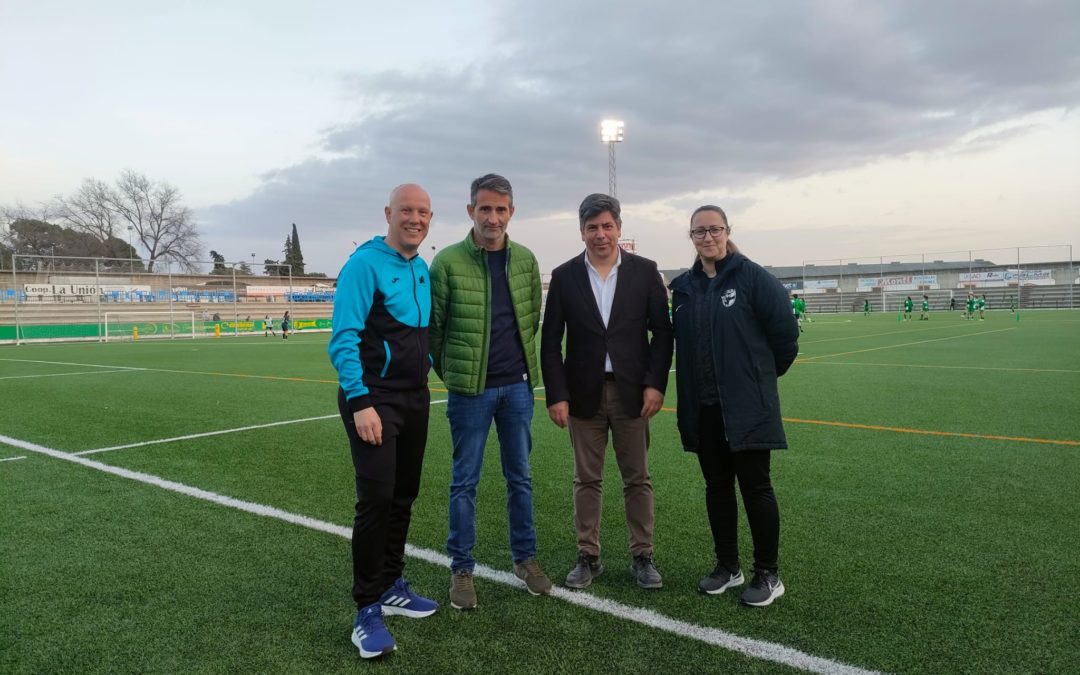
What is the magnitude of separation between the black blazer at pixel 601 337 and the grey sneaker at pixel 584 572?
0.72m

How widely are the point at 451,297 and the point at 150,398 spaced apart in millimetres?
9159

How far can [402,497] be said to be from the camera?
3.25m

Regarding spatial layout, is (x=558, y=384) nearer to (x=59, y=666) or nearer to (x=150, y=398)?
(x=59, y=666)

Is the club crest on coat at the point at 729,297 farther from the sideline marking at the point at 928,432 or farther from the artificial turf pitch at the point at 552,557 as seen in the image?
the sideline marking at the point at 928,432

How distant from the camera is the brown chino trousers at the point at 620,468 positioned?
3598 millimetres

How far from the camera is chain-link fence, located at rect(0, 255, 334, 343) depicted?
113 feet

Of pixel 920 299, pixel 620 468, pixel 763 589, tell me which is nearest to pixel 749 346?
pixel 620 468

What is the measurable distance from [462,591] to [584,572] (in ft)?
2.04

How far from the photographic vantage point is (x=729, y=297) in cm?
336

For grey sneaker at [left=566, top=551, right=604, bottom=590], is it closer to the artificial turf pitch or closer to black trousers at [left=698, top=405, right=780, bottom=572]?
the artificial turf pitch

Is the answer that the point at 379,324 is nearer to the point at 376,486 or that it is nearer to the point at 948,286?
the point at 376,486

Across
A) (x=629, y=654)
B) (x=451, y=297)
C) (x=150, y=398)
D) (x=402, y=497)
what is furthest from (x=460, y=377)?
(x=150, y=398)

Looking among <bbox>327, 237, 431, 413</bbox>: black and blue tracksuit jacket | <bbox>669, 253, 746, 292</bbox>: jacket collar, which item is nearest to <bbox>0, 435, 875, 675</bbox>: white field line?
A: <bbox>327, 237, 431, 413</bbox>: black and blue tracksuit jacket

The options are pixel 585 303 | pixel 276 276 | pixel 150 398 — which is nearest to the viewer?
pixel 585 303
